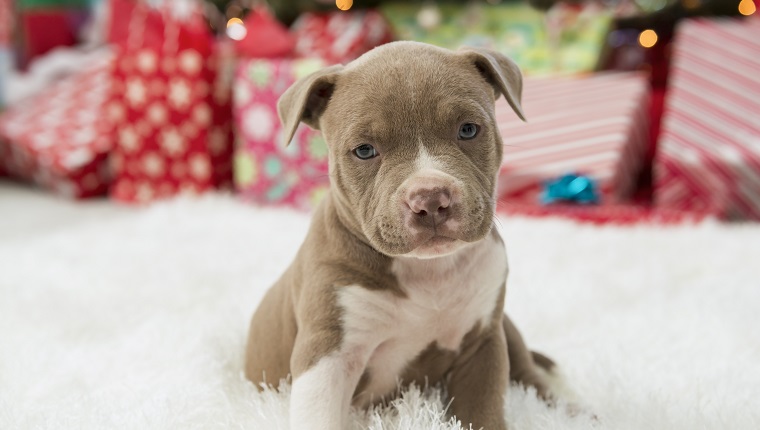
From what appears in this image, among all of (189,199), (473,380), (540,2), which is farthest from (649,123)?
(473,380)

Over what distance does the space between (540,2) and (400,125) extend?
2.66 metres

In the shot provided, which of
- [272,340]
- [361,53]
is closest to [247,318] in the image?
[272,340]

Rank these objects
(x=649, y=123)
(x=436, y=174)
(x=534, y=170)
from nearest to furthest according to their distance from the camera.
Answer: (x=436, y=174) → (x=534, y=170) → (x=649, y=123)

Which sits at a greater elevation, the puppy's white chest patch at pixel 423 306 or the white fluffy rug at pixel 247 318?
the puppy's white chest patch at pixel 423 306

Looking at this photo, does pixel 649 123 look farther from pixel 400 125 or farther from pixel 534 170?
pixel 400 125

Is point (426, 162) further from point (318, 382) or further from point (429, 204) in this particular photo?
point (318, 382)

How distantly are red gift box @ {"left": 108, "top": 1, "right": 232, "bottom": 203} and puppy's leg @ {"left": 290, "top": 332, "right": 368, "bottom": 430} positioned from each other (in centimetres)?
227

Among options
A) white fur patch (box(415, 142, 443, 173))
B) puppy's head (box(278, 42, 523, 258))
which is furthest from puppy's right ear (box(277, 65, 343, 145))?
white fur patch (box(415, 142, 443, 173))

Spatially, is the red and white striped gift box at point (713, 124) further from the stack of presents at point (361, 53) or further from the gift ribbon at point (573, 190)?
the gift ribbon at point (573, 190)

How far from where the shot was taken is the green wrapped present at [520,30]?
335 centimetres

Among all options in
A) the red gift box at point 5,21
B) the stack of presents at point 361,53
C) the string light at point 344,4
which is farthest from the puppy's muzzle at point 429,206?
the red gift box at point 5,21

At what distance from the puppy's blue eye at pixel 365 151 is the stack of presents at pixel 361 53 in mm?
1428

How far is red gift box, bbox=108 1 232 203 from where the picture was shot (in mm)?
3109

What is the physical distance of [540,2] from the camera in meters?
3.40
